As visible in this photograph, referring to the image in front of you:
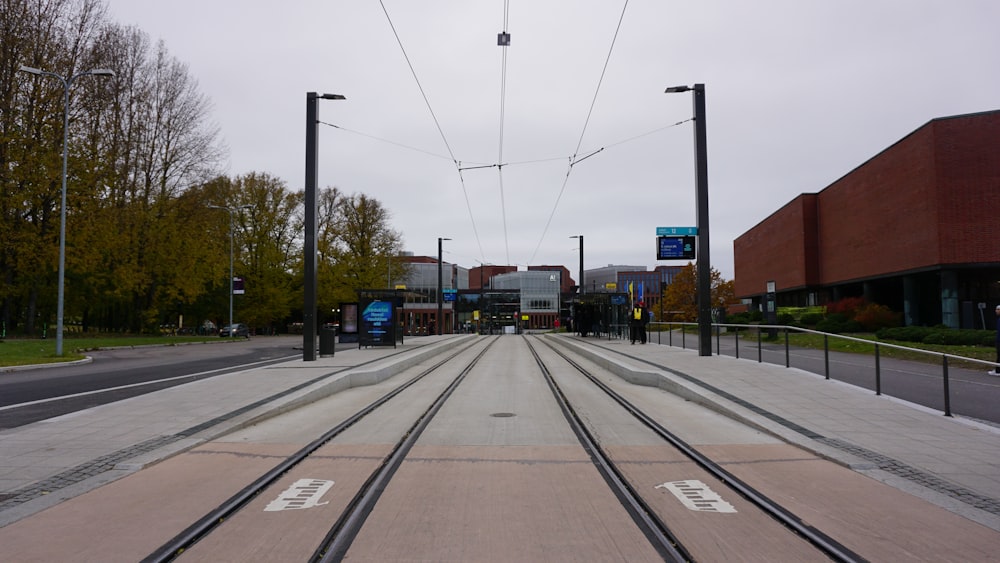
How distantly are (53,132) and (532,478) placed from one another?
32.7 m

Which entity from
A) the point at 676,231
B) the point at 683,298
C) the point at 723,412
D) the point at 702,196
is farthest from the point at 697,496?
the point at 683,298

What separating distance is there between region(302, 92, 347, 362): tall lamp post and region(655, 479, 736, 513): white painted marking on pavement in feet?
46.5

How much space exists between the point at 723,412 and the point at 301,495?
6.68 metres

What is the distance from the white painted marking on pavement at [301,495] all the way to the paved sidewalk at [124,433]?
1.79 m

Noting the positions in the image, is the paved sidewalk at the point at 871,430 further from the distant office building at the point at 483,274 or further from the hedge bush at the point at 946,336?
the distant office building at the point at 483,274

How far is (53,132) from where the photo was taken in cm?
2955

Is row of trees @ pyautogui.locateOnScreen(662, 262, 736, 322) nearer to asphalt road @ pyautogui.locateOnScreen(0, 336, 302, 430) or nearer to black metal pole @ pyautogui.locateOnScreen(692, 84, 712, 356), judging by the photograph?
black metal pole @ pyautogui.locateOnScreen(692, 84, 712, 356)

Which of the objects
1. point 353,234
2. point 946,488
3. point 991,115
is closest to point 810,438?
A: point 946,488

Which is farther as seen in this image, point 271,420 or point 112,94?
point 112,94

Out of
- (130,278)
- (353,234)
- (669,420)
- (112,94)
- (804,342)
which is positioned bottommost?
(669,420)

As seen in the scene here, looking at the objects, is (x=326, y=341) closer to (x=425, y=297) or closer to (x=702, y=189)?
(x=702, y=189)

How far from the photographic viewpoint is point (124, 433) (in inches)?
311

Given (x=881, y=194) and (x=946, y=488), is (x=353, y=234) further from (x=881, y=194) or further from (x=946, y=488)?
(x=946, y=488)

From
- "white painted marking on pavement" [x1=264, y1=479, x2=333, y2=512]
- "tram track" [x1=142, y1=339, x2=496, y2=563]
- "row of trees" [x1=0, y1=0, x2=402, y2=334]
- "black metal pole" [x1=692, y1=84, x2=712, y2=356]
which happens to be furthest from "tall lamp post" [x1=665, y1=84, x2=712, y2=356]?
"row of trees" [x1=0, y1=0, x2=402, y2=334]
